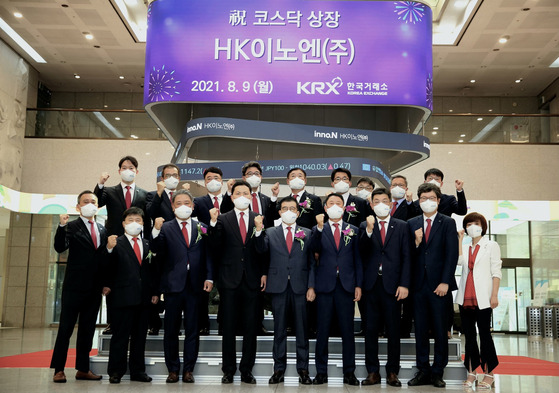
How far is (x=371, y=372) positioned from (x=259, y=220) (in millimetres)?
1661

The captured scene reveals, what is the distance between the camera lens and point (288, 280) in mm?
5613

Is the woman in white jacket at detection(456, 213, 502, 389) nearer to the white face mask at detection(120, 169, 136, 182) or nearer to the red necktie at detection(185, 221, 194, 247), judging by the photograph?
the red necktie at detection(185, 221, 194, 247)

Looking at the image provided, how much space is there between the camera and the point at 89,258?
18.5 feet

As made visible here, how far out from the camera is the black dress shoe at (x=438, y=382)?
211 inches

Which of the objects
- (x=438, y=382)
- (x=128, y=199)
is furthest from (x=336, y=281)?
(x=128, y=199)

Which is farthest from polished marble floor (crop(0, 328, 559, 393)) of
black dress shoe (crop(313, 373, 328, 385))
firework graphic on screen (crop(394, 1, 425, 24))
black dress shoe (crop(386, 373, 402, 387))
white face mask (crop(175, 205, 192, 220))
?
firework graphic on screen (crop(394, 1, 425, 24))

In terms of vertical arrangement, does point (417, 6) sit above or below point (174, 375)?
above

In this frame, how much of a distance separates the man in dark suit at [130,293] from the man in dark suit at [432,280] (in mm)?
2404

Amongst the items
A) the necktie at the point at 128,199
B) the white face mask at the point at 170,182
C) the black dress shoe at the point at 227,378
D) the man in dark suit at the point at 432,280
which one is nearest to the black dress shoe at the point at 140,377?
the black dress shoe at the point at 227,378

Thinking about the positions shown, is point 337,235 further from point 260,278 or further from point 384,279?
point 260,278

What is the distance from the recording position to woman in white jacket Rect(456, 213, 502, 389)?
5480 mm

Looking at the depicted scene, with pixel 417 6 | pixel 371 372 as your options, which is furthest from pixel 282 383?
pixel 417 6

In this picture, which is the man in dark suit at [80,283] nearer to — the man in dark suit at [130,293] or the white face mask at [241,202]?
the man in dark suit at [130,293]

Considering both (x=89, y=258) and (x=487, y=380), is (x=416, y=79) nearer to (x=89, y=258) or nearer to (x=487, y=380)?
(x=487, y=380)
